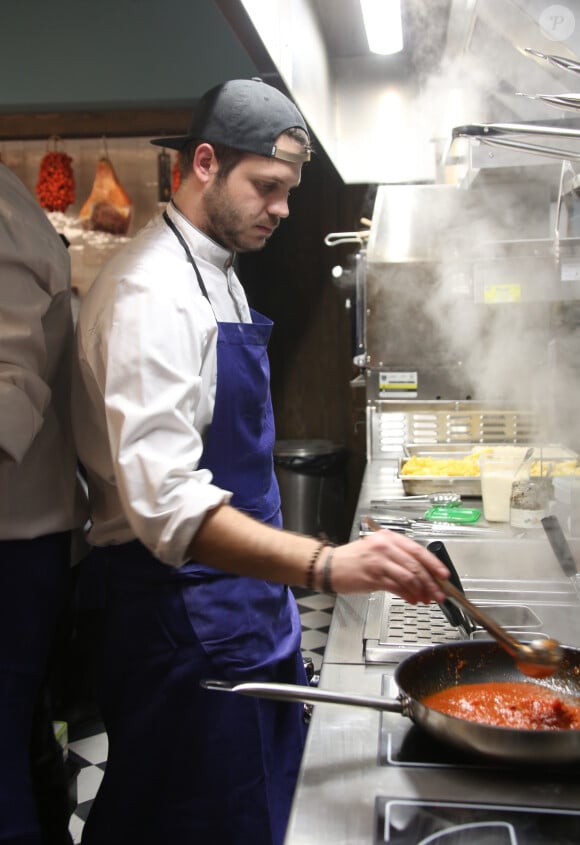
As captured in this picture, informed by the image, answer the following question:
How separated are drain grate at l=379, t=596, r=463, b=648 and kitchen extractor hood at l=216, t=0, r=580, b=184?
114 cm

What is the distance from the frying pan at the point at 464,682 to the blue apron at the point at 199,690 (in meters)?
0.36

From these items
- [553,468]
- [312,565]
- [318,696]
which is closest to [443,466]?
[553,468]

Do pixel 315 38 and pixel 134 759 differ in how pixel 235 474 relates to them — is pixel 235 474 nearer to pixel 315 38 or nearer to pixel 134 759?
pixel 134 759

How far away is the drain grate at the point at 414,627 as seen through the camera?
1.64 metres

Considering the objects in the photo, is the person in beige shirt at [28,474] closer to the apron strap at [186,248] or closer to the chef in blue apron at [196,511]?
the chef in blue apron at [196,511]

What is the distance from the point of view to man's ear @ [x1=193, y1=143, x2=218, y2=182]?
1744 millimetres

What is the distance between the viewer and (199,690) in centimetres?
162

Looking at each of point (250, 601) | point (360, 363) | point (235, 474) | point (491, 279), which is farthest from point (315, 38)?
point (250, 601)

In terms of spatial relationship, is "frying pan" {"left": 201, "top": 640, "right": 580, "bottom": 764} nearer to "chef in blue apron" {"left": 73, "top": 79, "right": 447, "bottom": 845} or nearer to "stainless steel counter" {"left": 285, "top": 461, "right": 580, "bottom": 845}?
"stainless steel counter" {"left": 285, "top": 461, "right": 580, "bottom": 845}

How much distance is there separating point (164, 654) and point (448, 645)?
23.2 inches

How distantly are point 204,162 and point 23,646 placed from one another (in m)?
1.12

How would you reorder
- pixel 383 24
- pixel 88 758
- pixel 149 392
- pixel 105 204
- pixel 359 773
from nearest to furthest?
1. pixel 359 773
2. pixel 149 392
3. pixel 88 758
4. pixel 383 24
5. pixel 105 204

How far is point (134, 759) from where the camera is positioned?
1662 mm

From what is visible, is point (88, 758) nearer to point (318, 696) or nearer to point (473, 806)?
point (318, 696)
